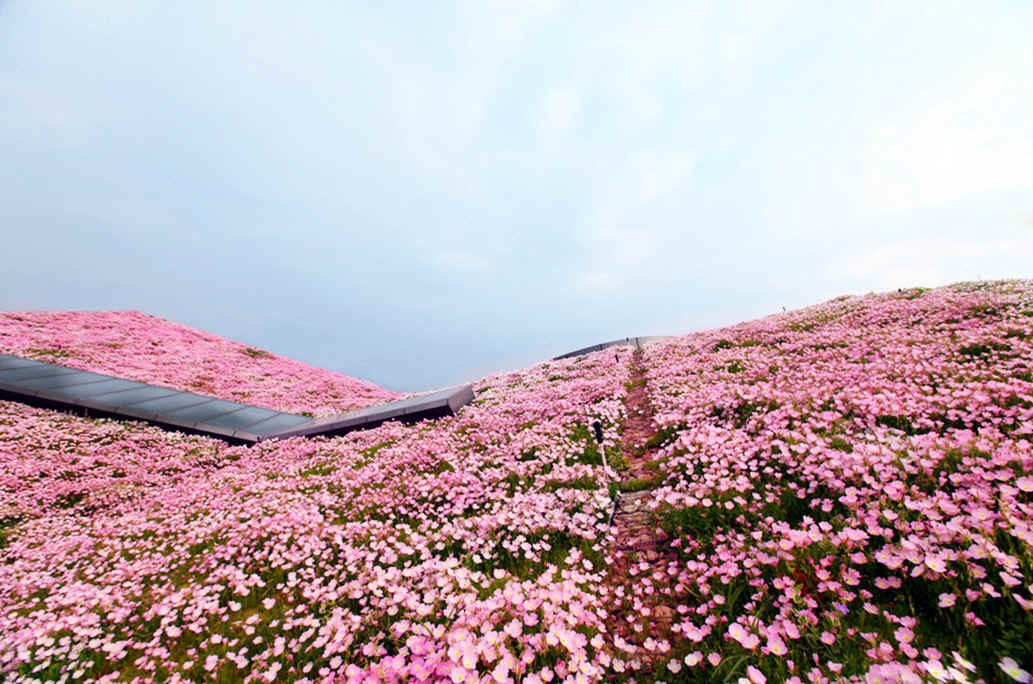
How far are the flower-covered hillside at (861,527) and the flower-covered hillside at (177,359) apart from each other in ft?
75.7

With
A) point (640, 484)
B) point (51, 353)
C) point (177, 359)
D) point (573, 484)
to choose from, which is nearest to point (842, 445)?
point (640, 484)

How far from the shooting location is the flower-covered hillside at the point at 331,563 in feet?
13.7

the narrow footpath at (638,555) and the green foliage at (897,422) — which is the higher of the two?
the green foliage at (897,422)

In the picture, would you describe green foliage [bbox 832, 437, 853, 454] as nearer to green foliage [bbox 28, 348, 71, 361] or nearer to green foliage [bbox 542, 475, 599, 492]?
green foliage [bbox 542, 475, 599, 492]

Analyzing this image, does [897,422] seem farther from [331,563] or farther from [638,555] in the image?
[331,563]

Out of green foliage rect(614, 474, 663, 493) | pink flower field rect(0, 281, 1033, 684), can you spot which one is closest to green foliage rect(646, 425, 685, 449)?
pink flower field rect(0, 281, 1033, 684)

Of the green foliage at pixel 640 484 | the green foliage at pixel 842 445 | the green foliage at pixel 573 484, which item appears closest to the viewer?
the green foliage at pixel 842 445

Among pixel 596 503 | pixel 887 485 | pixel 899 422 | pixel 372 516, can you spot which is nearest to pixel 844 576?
pixel 887 485

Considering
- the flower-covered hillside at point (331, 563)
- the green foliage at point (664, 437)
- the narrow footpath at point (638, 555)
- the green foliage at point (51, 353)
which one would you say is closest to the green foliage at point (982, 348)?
the green foliage at point (664, 437)

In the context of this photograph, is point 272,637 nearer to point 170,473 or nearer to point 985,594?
point 985,594

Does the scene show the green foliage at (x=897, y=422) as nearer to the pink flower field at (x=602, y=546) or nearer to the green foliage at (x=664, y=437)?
the pink flower field at (x=602, y=546)

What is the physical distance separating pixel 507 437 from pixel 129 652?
7521 mm

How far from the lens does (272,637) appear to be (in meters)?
4.95

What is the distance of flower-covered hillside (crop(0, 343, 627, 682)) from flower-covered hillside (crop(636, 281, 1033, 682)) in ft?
4.29
